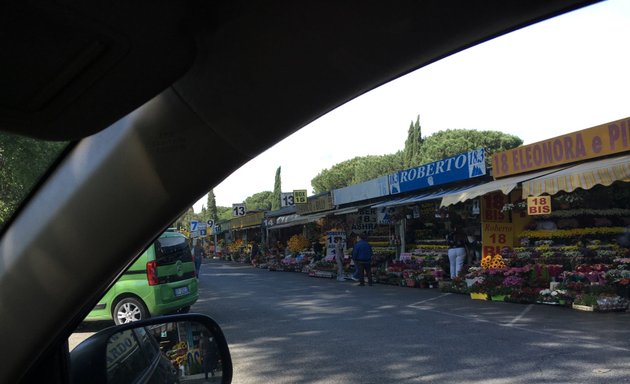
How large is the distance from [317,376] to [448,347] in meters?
2.15

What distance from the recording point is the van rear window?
9.31 metres

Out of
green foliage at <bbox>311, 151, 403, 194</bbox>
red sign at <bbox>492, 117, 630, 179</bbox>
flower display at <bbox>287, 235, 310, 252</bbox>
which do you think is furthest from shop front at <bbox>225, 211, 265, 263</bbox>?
red sign at <bbox>492, 117, 630, 179</bbox>

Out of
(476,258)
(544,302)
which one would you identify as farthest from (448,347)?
(476,258)

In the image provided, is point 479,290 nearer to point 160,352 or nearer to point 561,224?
point 561,224

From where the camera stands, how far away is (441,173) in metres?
16.0

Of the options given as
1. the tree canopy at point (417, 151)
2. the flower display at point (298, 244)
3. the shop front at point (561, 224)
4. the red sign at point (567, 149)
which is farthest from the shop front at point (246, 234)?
the red sign at point (567, 149)

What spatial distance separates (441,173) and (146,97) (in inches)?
597

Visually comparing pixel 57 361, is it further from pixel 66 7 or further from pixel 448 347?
pixel 448 347

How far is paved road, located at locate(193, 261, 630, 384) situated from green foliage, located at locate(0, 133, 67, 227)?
176 inches

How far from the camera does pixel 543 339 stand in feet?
24.2

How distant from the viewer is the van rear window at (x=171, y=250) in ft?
30.6

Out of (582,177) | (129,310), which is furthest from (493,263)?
(129,310)

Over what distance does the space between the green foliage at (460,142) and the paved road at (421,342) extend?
40.7m

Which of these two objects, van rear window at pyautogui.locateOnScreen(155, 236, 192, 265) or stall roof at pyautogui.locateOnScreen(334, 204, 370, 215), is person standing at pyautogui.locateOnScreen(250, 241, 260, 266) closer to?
stall roof at pyautogui.locateOnScreen(334, 204, 370, 215)
